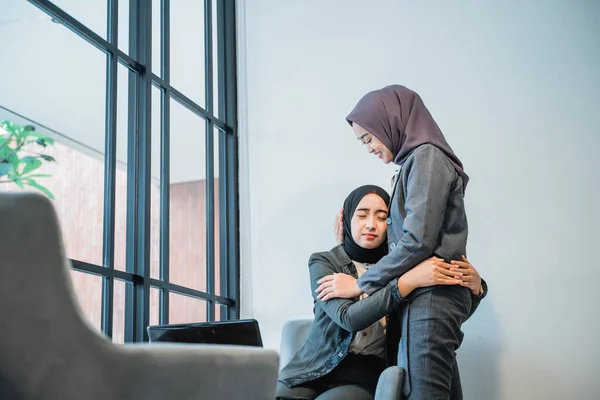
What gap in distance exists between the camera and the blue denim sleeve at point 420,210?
6.91ft

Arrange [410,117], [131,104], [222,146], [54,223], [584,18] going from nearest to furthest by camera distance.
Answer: [54,223] < [410,117] < [131,104] < [584,18] < [222,146]

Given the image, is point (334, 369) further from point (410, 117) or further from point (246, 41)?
point (246, 41)

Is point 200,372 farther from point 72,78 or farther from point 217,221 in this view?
point 217,221

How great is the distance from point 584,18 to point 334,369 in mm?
2140

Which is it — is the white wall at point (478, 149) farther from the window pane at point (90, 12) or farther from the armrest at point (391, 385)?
the armrest at point (391, 385)

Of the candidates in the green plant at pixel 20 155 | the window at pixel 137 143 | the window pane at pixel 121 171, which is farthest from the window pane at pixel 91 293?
the green plant at pixel 20 155

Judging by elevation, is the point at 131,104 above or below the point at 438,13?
below

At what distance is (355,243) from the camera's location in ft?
8.48

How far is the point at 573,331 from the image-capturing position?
3119 millimetres

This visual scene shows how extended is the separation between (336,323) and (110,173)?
1112 millimetres

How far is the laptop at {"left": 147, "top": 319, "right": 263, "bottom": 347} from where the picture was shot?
7.14 feet

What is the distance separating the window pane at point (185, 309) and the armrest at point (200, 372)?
228cm

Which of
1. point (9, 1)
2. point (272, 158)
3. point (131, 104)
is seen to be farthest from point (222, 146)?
point (9, 1)

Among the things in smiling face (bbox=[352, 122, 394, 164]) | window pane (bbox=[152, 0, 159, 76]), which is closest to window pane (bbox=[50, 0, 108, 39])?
window pane (bbox=[152, 0, 159, 76])
